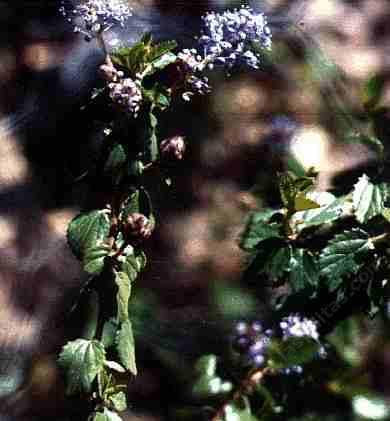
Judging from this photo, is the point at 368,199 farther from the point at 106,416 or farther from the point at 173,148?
the point at 106,416

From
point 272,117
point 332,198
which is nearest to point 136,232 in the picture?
point 332,198

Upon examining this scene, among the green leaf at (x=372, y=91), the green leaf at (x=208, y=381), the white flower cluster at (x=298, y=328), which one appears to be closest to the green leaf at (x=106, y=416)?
the green leaf at (x=208, y=381)

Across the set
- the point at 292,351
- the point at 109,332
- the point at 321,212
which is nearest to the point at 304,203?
the point at 321,212

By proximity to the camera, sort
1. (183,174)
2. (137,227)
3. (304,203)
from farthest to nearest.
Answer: (183,174), (304,203), (137,227)

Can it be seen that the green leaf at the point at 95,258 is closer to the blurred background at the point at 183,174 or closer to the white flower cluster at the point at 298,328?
the blurred background at the point at 183,174

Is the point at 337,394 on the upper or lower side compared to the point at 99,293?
lower

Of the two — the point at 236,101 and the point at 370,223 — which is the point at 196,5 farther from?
the point at 370,223

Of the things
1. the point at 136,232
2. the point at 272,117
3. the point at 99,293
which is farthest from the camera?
the point at 272,117

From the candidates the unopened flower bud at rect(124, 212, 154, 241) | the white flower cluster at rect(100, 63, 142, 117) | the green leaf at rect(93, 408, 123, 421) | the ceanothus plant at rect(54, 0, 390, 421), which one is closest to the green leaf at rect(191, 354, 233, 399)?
the ceanothus plant at rect(54, 0, 390, 421)
